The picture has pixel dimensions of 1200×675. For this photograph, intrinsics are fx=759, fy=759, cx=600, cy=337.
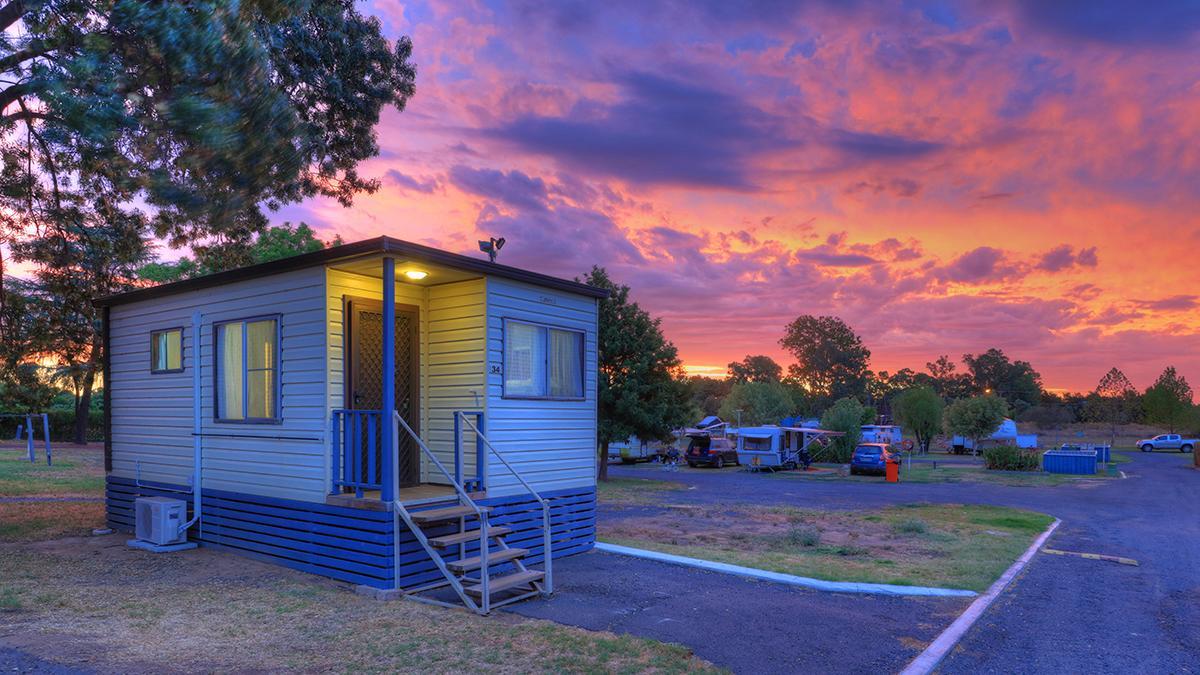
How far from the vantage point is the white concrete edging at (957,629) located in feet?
17.4

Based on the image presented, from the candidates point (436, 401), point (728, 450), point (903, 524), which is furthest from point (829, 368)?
point (436, 401)

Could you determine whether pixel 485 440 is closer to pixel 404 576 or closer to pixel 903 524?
pixel 404 576

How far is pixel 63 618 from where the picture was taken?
20.2ft

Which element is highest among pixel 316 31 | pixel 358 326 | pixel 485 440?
pixel 316 31

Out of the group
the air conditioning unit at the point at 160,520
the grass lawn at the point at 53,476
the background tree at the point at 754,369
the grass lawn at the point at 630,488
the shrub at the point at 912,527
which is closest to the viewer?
the air conditioning unit at the point at 160,520

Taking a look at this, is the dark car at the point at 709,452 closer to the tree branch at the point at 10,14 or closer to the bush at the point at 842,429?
the bush at the point at 842,429

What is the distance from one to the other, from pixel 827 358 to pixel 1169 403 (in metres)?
41.3

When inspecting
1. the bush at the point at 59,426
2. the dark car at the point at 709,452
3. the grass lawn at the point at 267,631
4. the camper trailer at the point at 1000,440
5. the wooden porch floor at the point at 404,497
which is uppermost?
the wooden porch floor at the point at 404,497

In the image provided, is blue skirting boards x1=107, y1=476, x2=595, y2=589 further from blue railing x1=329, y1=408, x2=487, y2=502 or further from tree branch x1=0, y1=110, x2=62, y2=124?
tree branch x1=0, y1=110, x2=62, y2=124

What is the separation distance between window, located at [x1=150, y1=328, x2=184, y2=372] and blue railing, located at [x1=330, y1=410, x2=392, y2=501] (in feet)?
11.1

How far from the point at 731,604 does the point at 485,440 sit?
117 inches

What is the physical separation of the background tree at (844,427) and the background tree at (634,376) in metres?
15.2

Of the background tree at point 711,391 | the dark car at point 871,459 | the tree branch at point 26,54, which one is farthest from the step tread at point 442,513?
the background tree at point 711,391

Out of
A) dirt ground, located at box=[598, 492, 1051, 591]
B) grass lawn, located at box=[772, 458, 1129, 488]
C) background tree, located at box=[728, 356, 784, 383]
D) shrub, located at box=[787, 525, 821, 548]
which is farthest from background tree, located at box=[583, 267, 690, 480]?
background tree, located at box=[728, 356, 784, 383]
